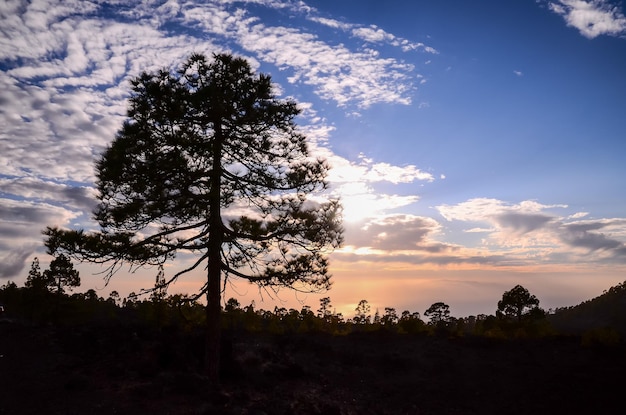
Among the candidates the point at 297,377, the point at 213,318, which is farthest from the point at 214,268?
the point at 297,377

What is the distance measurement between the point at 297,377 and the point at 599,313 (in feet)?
190

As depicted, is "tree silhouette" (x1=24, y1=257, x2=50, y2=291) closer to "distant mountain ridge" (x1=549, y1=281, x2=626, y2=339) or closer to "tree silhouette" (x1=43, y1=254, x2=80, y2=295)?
"tree silhouette" (x1=43, y1=254, x2=80, y2=295)

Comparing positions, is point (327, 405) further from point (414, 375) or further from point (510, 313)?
point (510, 313)

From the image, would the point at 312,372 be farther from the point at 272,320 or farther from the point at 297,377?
the point at 272,320

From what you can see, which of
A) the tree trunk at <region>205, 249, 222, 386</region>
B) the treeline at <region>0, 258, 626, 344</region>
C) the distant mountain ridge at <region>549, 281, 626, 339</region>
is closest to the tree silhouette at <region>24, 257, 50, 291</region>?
the treeline at <region>0, 258, 626, 344</region>

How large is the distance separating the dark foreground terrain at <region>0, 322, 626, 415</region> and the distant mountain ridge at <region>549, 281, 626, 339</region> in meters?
36.2

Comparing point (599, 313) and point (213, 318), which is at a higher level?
point (213, 318)

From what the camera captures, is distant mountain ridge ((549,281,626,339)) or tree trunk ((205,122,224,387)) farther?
distant mountain ridge ((549,281,626,339))

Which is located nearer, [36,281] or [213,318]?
[213,318]

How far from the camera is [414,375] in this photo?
816 inches

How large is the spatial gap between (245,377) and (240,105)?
11.6 metres

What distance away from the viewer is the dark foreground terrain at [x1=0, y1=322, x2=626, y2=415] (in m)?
12.8

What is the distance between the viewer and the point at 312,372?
1975 cm

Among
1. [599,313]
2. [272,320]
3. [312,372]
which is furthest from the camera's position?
[599,313]
